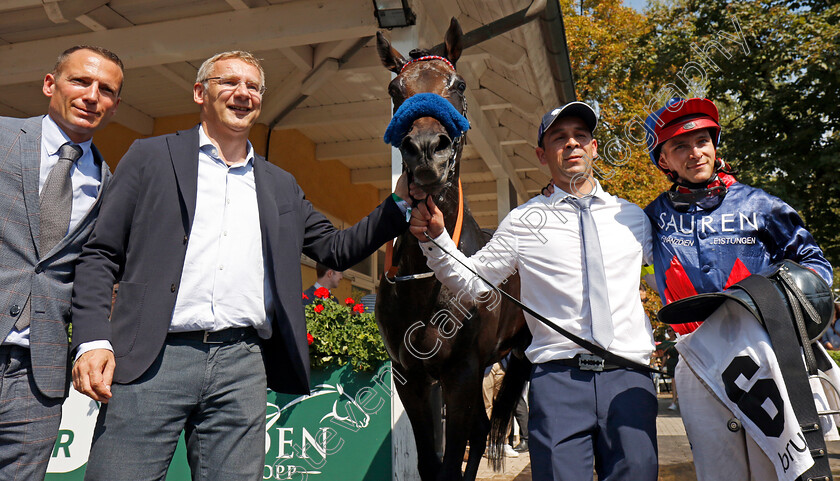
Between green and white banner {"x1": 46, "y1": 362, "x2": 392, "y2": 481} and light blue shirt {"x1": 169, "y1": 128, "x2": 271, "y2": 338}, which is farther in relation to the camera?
green and white banner {"x1": 46, "y1": 362, "x2": 392, "y2": 481}

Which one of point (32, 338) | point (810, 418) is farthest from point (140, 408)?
point (810, 418)

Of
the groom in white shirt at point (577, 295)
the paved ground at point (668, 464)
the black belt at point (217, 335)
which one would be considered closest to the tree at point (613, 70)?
the paved ground at point (668, 464)

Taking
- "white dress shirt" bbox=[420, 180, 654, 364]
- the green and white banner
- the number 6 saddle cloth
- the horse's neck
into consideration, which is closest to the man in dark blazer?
"white dress shirt" bbox=[420, 180, 654, 364]

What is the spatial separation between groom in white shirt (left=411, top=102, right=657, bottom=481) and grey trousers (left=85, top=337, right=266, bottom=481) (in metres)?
0.81

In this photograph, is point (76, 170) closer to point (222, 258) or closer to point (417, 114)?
point (222, 258)

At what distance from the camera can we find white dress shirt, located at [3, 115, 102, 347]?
2178 mm

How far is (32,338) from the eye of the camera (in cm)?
202

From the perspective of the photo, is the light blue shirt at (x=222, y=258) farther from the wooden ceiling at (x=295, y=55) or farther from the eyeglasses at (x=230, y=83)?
the wooden ceiling at (x=295, y=55)

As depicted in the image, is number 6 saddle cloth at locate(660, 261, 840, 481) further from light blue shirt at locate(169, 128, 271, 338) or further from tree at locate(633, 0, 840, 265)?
tree at locate(633, 0, 840, 265)

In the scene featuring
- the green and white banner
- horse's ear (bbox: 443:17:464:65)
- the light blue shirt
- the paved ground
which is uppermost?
horse's ear (bbox: 443:17:464:65)

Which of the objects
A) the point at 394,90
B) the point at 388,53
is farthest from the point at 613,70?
the point at 394,90

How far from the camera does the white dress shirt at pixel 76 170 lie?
218 centimetres

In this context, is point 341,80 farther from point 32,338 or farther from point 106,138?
point 32,338

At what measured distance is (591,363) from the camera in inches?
83.4
